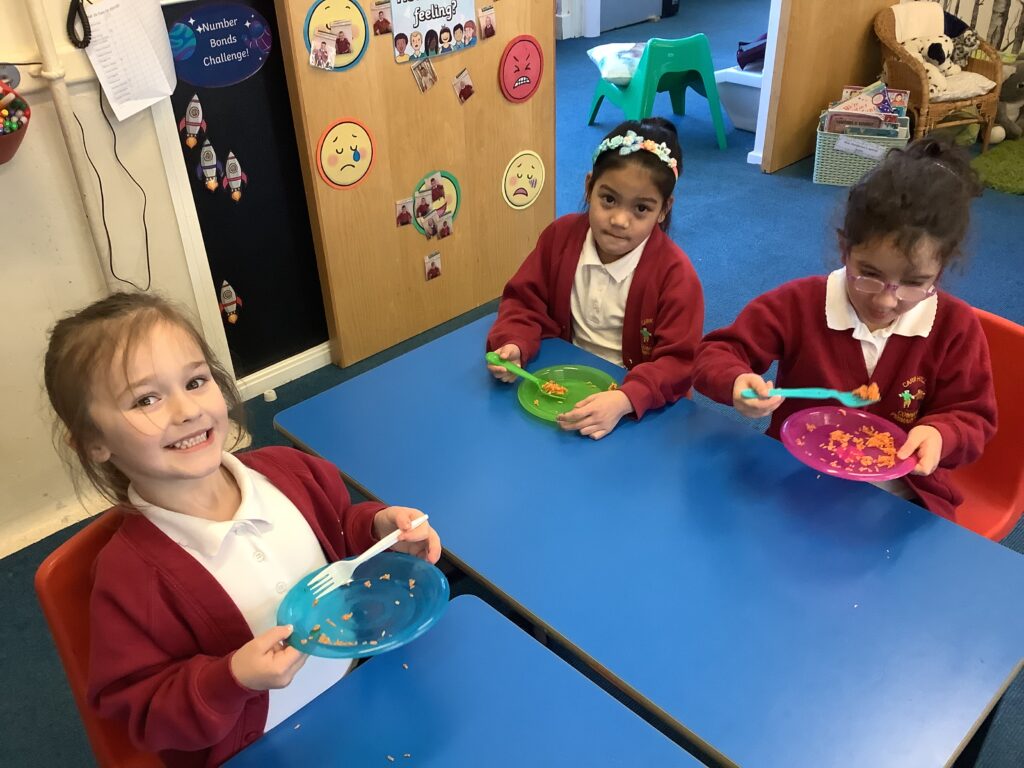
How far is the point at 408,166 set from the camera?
2670mm

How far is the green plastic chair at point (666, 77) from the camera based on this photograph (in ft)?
14.0

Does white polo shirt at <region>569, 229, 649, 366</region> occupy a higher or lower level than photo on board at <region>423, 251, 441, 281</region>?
higher

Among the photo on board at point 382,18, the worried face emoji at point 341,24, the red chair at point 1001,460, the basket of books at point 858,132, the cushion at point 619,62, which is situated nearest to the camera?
the red chair at point 1001,460

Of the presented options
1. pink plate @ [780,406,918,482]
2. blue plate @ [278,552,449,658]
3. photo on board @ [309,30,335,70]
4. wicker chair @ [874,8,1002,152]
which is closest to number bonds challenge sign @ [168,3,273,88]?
photo on board @ [309,30,335,70]

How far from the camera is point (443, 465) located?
4.25 ft

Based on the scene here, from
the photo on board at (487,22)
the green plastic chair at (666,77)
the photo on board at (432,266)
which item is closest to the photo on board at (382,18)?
the photo on board at (487,22)

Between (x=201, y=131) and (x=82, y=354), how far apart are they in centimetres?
149

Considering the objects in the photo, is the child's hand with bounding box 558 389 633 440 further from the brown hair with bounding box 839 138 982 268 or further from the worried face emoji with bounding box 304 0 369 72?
the worried face emoji with bounding box 304 0 369 72

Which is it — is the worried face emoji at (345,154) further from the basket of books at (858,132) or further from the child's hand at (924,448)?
the basket of books at (858,132)

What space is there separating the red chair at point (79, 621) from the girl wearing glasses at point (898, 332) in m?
0.96

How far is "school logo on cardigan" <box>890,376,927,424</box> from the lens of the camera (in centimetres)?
142

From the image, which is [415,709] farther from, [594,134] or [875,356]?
[594,134]

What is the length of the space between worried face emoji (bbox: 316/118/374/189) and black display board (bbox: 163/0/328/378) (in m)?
0.12

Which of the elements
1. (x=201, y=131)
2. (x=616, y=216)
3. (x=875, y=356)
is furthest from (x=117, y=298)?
(x=201, y=131)
